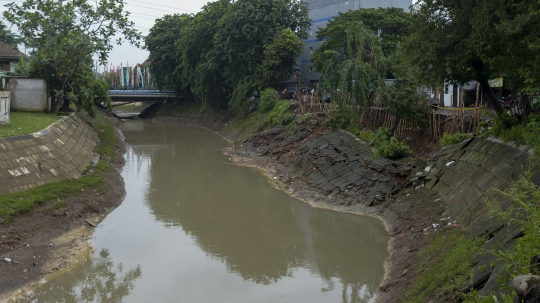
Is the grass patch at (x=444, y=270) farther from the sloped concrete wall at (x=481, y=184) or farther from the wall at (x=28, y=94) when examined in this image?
the wall at (x=28, y=94)

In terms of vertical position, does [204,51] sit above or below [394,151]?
above

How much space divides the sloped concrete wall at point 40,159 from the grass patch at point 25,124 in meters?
0.44

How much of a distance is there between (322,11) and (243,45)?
60.3ft

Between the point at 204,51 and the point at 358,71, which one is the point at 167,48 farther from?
the point at 358,71

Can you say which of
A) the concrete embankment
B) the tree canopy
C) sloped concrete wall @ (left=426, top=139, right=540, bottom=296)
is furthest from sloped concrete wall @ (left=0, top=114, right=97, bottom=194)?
the tree canopy

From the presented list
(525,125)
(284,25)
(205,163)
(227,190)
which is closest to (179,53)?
(284,25)

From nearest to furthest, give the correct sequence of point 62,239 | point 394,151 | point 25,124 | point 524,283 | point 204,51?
1. point 524,283
2. point 62,239
3. point 394,151
4. point 25,124
5. point 204,51

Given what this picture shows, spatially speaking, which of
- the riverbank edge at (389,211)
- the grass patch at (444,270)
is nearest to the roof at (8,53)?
the riverbank edge at (389,211)

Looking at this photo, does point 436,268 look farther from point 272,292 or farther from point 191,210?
point 191,210

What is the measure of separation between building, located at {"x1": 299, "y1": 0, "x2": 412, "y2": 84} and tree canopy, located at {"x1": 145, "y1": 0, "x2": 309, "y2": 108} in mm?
5412

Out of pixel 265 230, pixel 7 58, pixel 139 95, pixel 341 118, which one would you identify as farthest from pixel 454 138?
pixel 139 95

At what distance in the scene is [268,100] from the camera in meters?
40.7

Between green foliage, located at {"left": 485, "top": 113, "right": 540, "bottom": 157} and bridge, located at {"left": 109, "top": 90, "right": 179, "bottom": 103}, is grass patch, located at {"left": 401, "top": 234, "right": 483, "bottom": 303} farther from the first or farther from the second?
bridge, located at {"left": 109, "top": 90, "right": 179, "bottom": 103}

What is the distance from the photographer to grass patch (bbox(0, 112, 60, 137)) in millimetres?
20797
